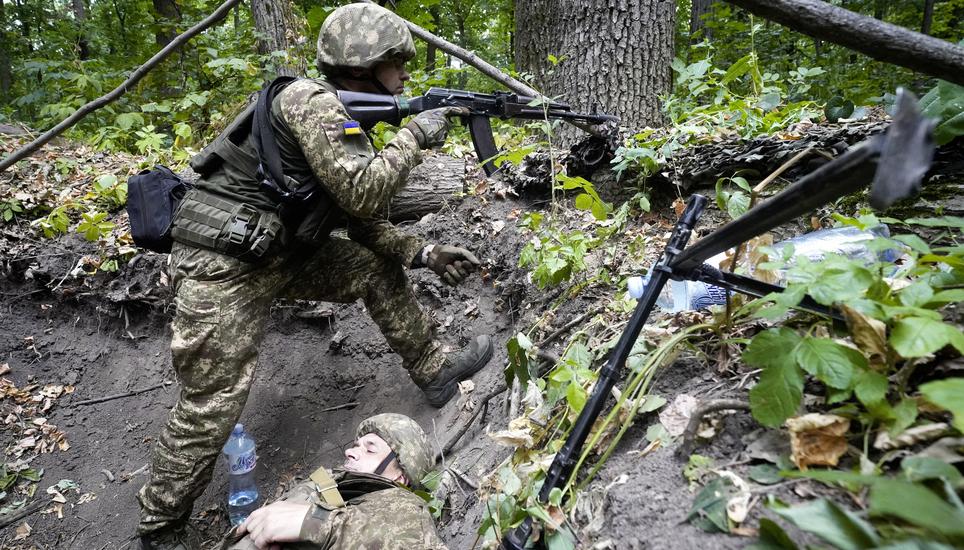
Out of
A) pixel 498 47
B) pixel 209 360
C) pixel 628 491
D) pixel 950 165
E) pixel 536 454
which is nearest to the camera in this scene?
pixel 628 491

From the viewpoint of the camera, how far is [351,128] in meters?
2.98

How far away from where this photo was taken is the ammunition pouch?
119 inches

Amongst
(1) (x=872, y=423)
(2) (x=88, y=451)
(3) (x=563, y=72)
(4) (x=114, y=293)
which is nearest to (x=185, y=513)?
(2) (x=88, y=451)

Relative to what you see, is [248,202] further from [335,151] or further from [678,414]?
[678,414]

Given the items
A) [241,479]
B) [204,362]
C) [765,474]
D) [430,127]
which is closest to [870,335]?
[765,474]

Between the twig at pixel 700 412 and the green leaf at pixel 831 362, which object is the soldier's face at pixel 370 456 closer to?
the twig at pixel 700 412

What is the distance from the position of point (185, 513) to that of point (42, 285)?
9.70 ft

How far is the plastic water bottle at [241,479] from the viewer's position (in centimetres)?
365

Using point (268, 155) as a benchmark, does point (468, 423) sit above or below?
below

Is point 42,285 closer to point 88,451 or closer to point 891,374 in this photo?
point 88,451

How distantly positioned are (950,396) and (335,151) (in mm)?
2707

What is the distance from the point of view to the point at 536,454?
1975 millimetres

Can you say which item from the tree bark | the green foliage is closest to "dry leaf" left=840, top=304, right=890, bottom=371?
the tree bark

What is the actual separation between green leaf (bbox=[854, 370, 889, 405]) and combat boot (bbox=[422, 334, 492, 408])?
278cm
